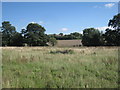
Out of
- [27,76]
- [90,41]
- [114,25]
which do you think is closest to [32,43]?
[90,41]

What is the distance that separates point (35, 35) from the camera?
5309 centimetres

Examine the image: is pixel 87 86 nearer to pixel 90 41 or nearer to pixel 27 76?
pixel 27 76

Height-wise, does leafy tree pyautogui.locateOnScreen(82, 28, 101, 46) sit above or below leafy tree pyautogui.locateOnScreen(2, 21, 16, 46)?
below

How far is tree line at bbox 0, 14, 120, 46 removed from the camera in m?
43.9

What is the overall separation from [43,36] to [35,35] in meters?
2.98

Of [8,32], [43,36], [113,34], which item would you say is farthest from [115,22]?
[8,32]

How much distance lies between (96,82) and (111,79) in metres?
0.73

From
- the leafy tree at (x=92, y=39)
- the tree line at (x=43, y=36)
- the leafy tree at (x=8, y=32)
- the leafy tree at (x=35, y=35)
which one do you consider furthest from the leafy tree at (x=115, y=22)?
the leafy tree at (x=8, y=32)

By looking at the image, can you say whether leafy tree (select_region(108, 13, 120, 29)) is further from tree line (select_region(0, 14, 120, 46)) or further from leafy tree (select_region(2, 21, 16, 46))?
leafy tree (select_region(2, 21, 16, 46))

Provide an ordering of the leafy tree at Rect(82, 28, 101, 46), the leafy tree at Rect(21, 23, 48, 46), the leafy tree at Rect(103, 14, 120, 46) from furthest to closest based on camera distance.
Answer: the leafy tree at Rect(21, 23, 48, 46)
the leafy tree at Rect(82, 28, 101, 46)
the leafy tree at Rect(103, 14, 120, 46)

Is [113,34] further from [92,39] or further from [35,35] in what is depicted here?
[35,35]

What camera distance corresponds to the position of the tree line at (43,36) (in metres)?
43.9

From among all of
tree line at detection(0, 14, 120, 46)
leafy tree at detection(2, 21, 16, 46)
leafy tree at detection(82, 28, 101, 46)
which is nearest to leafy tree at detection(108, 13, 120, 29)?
tree line at detection(0, 14, 120, 46)

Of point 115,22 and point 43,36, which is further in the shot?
point 43,36
